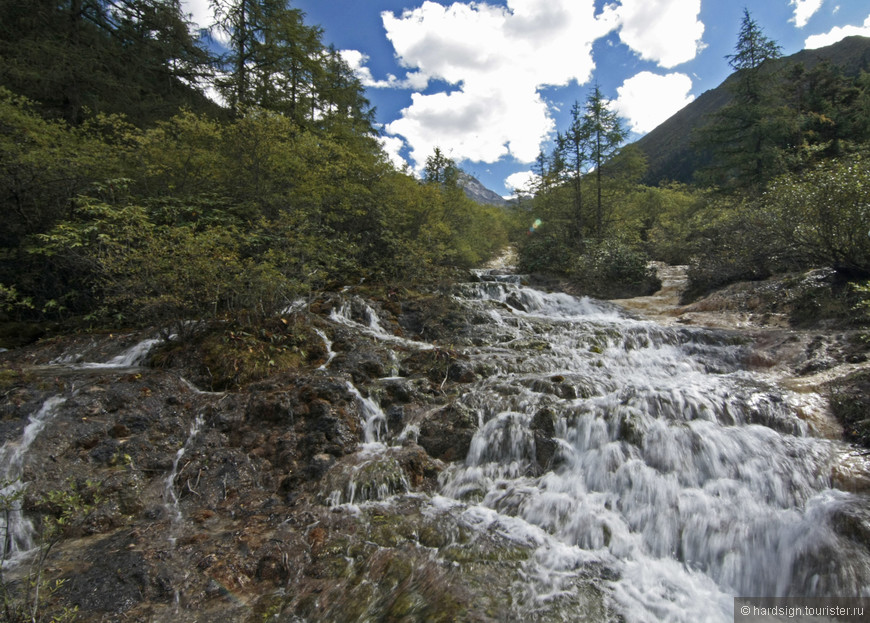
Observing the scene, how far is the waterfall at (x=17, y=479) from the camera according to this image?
12.1 feet

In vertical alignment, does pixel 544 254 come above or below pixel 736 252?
above

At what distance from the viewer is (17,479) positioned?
3947 millimetres

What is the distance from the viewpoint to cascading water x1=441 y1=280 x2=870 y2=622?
3441 mm

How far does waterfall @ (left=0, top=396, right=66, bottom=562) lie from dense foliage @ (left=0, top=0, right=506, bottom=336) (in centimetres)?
235

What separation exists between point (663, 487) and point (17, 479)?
24.9 feet

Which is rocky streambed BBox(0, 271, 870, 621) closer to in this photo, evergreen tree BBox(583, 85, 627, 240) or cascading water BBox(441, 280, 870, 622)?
cascading water BBox(441, 280, 870, 622)

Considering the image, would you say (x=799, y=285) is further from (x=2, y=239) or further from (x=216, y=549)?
(x=2, y=239)

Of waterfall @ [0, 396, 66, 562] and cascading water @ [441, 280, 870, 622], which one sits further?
waterfall @ [0, 396, 66, 562]

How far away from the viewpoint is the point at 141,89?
14.0 m

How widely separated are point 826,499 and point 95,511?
8.22 m

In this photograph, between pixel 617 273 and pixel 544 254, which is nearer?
pixel 617 273

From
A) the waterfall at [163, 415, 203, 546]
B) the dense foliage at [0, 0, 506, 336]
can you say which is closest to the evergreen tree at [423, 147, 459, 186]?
the dense foliage at [0, 0, 506, 336]

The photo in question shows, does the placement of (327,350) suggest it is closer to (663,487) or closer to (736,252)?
(663,487)

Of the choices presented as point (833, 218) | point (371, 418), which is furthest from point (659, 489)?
point (833, 218)
